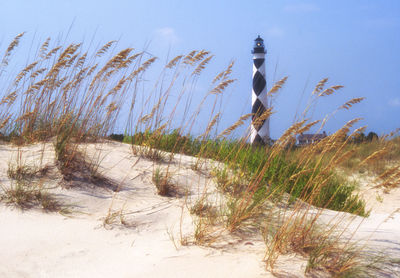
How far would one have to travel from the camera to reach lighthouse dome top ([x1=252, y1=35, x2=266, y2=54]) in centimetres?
1252

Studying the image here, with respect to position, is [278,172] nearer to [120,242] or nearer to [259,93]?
[120,242]

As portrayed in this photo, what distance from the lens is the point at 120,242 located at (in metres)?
2.88

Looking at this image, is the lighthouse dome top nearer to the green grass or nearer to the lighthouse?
the lighthouse

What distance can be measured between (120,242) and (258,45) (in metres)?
11.1

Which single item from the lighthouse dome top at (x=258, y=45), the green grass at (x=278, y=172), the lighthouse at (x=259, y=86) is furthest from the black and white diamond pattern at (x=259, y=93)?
the green grass at (x=278, y=172)

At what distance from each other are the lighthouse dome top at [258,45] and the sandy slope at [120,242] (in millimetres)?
9450

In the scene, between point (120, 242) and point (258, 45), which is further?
point (258, 45)

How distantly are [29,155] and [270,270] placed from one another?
3243 millimetres

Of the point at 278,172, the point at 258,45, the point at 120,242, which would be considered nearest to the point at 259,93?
the point at 258,45

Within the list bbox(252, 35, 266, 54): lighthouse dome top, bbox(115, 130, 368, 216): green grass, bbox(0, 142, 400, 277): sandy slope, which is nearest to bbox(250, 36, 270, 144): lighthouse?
bbox(252, 35, 266, 54): lighthouse dome top

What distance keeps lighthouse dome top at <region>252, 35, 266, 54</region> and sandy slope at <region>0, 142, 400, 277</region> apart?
9.45 meters

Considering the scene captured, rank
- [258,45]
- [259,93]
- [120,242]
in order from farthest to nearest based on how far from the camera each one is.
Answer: [258,45], [259,93], [120,242]

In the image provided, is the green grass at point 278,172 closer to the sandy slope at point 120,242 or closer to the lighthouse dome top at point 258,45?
the sandy slope at point 120,242

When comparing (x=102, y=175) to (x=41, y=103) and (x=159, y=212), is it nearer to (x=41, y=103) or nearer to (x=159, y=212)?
(x=159, y=212)
